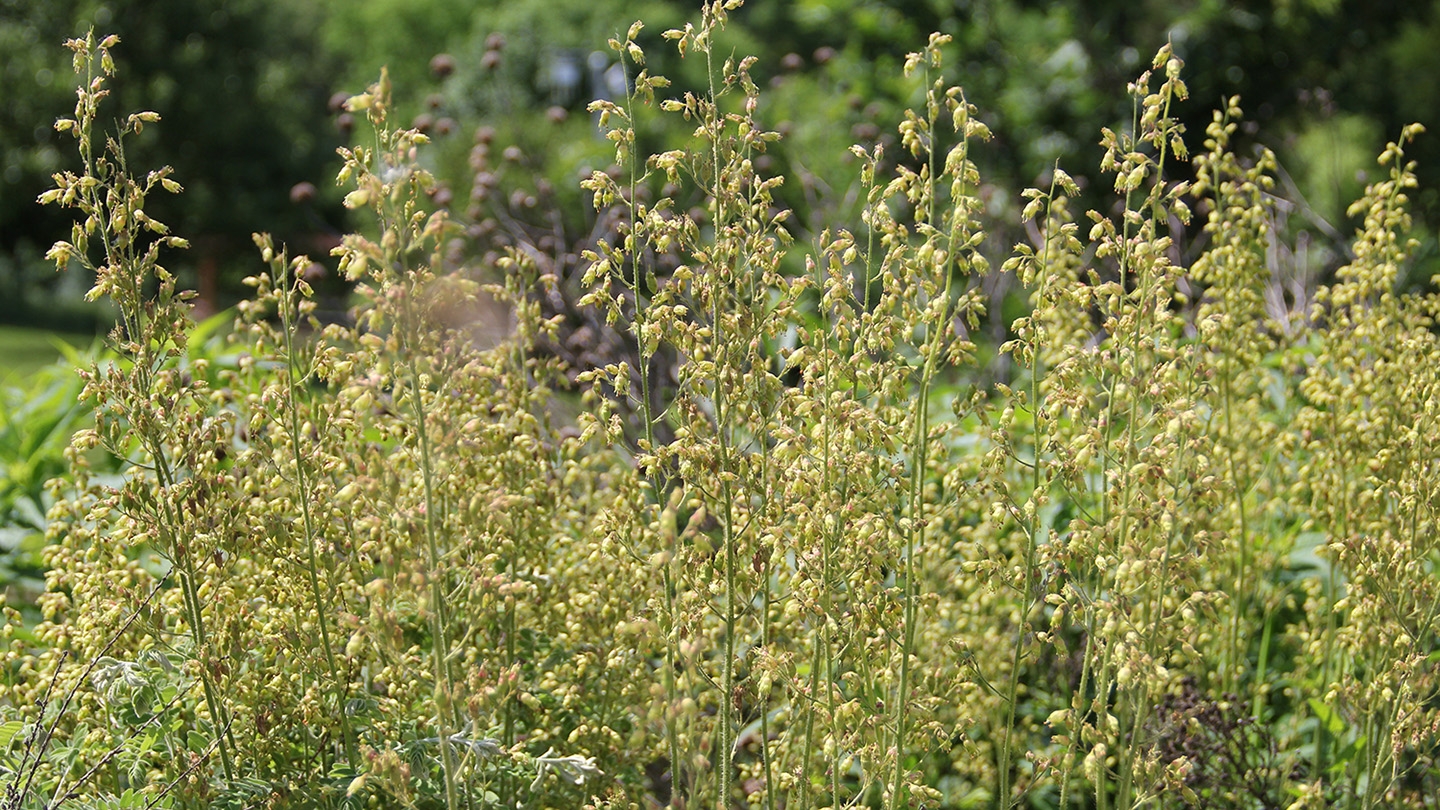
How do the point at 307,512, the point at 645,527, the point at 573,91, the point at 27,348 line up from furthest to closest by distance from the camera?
the point at 573,91
the point at 27,348
the point at 645,527
the point at 307,512

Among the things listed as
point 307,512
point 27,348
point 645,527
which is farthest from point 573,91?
point 307,512

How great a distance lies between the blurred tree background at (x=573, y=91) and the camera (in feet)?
27.1

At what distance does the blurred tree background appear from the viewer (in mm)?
8266

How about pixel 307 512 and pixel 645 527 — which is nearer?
pixel 307 512

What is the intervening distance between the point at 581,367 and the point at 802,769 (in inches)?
124

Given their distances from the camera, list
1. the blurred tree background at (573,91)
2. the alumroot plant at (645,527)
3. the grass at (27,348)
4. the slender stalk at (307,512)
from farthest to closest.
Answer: the grass at (27,348), the blurred tree background at (573,91), the slender stalk at (307,512), the alumroot plant at (645,527)

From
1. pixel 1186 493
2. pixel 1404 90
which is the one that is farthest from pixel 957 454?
pixel 1404 90

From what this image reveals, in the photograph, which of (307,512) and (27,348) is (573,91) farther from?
(307,512)

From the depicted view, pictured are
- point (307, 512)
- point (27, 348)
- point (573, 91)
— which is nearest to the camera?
point (307, 512)

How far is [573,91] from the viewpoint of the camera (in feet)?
85.9

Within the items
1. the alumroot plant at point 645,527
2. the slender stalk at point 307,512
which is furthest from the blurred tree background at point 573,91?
the alumroot plant at point 645,527

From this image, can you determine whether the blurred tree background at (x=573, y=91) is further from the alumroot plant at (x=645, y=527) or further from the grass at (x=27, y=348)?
the grass at (x=27, y=348)

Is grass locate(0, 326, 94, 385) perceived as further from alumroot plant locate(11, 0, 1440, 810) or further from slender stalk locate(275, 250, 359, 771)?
slender stalk locate(275, 250, 359, 771)

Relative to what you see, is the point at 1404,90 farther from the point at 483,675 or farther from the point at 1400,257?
the point at 483,675
